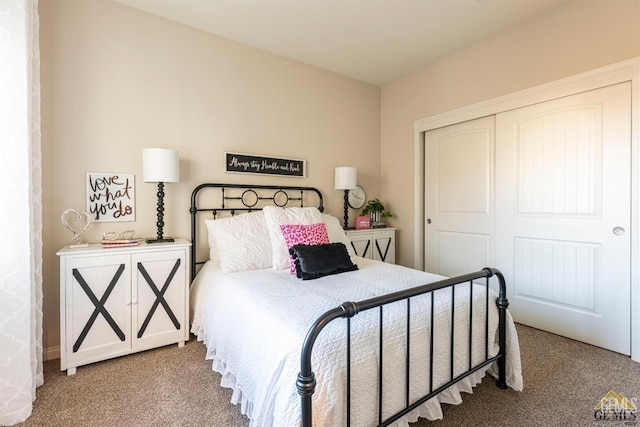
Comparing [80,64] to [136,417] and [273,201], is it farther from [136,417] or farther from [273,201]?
[136,417]

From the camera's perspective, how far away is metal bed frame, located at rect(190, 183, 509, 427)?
0.99 metres

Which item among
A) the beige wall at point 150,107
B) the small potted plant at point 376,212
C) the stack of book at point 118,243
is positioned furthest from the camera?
the small potted plant at point 376,212

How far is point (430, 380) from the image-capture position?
4.67 ft

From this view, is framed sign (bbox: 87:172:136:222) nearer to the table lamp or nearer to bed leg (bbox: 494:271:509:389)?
the table lamp

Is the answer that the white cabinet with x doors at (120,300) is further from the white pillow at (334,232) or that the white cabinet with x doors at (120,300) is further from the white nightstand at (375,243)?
the white nightstand at (375,243)

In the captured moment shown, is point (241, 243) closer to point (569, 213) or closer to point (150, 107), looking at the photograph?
point (150, 107)

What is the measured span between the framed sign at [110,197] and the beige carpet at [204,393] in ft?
3.56

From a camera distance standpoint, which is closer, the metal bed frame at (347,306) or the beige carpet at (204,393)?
the metal bed frame at (347,306)

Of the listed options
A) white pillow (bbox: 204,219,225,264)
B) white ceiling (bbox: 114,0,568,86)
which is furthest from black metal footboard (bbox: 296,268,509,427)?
white ceiling (bbox: 114,0,568,86)

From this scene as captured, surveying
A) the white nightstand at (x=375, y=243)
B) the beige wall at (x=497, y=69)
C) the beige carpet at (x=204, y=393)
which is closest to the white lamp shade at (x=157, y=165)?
the beige carpet at (x=204, y=393)

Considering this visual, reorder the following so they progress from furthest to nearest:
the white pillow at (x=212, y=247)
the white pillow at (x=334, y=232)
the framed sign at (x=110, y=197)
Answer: the white pillow at (x=334, y=232), the white pillow at (x=212, y=247), the framed sign at (x=110, y=197)

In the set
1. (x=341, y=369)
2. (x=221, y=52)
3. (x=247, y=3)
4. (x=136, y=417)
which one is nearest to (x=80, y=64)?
(x=221, y=52)

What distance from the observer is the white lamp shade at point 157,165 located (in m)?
2.28

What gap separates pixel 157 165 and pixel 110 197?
1.61ft
